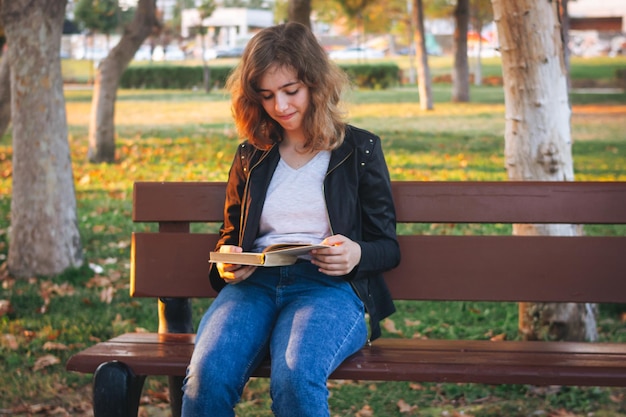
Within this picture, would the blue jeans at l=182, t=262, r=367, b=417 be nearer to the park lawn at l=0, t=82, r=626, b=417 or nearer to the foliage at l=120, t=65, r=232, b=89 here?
the park lawn at l=0, t=82, r=626, b=417

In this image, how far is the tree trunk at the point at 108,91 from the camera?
1282cm

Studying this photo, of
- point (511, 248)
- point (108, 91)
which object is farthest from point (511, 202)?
point (108, 91)

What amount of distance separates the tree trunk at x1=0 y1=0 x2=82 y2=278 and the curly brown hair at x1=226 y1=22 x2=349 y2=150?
10.5 feet

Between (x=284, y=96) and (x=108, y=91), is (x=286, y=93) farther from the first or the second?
(x=108, y=91)

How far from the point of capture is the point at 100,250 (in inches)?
276

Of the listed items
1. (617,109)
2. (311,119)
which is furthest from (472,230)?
(617,109)

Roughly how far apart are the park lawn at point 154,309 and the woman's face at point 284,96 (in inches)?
7.8

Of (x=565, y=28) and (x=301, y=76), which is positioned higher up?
(x=565, y=28)

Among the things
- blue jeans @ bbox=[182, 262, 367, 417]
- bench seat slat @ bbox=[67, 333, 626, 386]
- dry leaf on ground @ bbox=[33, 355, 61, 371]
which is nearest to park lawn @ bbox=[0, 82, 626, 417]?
dry leaf on ground @ bbox=[33, 355, 61, 371]

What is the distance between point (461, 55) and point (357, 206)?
23258 mm

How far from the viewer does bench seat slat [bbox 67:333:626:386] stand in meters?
2.99

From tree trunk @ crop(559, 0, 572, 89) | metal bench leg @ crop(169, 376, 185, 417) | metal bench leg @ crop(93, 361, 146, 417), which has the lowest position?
metal bench leg @ crop(169, 376, 185, 417)

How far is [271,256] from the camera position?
9.35ft

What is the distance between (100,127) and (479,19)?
25.3 meters
